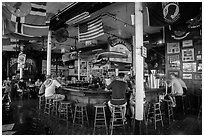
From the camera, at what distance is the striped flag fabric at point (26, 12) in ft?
10.4

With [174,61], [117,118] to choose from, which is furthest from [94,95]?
[174,61]

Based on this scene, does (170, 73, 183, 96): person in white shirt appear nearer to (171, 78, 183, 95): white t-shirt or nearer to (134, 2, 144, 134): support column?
(171, 78, 183, 95): white t-shirt

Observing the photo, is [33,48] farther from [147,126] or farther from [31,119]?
[147,126]

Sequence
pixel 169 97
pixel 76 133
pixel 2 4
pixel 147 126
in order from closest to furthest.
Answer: pixel 2 4 → pixel 76 133 → pixel 147 126 → pixel 169 97

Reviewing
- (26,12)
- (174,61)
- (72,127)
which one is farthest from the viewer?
(174,61)

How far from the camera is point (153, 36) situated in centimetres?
764

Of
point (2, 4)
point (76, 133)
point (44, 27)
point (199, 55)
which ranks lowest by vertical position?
point (76, 133)

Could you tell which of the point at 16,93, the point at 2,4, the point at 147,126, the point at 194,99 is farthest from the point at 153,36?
the point at 16,93

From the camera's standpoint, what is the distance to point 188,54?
6289 mm

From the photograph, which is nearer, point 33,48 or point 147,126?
point 147,126

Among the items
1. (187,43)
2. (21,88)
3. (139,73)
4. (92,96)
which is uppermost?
(187,43)

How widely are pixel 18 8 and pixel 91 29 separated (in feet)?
7.28

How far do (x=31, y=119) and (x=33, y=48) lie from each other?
9672 millimetres

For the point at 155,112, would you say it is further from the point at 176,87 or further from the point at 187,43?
the point at 187,43
